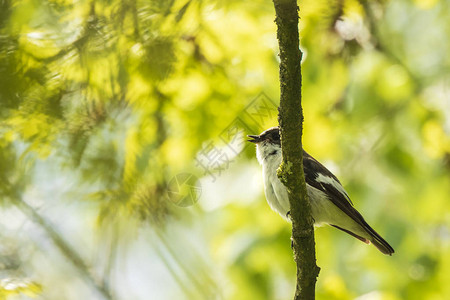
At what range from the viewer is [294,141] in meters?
2.84

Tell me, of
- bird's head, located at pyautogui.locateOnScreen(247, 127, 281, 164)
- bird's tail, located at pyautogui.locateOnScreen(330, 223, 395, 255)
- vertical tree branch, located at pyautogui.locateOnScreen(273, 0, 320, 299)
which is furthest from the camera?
bird's head, located at pyautogui.locateOnScreen(247, 127, 281, 164)

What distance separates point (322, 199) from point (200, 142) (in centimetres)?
135

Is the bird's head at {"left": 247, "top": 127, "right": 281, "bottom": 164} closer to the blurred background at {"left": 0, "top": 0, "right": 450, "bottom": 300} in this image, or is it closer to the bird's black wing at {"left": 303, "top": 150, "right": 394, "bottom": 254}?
the blurred background at {"left": 0, "top": 0, "right": 450, "bottom": 300}

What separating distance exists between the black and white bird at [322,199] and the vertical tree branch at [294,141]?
3.61ft

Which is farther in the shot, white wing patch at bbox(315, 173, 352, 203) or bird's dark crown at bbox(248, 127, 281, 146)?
bird's dark crown at bbox(248, 127, 281, 146)

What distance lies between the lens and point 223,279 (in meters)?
5.73

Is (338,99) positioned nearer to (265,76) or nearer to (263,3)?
(265,76)

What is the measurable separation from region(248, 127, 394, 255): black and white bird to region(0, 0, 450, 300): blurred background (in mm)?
320

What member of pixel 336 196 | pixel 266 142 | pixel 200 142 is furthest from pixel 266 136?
pixel 336 196

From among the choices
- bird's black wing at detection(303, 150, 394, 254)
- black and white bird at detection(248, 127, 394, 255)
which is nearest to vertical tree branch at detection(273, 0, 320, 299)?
black and white bird at detection(248, 127, 394, 255)

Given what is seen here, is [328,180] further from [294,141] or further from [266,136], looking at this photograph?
[294,141]

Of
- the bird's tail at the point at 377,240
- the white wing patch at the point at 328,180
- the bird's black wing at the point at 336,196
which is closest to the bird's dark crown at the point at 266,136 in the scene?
the bird's black wing at the point at 336,196

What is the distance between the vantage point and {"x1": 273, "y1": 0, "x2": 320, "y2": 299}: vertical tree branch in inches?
98.0

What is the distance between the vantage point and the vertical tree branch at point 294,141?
8.16 feet
